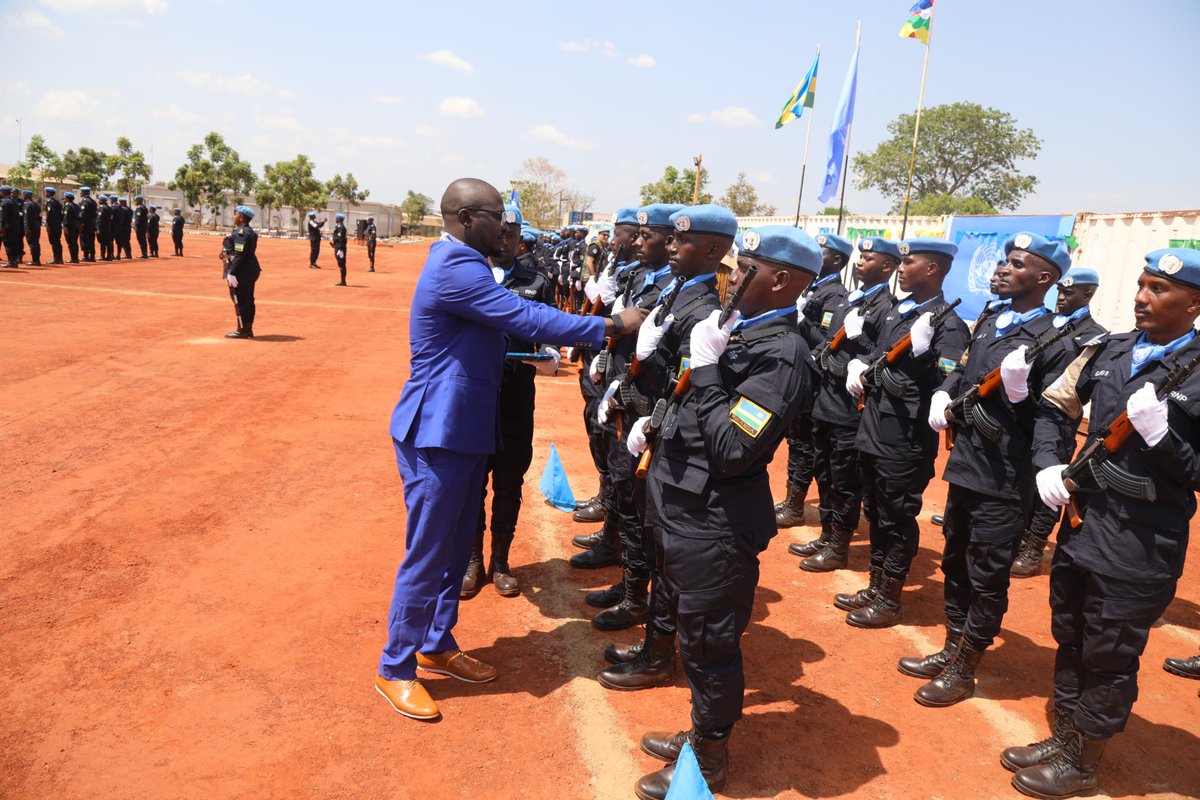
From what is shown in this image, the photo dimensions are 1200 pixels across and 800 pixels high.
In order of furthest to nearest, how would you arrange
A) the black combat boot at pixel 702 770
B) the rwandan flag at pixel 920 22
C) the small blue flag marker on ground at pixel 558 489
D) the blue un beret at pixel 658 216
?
1. the rwandan flag at pixel 920 22
2. the small blue flag marker on ground at pixel 558 489
3. the blue un beret at pixel 658 216
4. the black combat boot at pixel 702 770

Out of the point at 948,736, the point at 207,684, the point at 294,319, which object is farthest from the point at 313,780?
the point at 294,319

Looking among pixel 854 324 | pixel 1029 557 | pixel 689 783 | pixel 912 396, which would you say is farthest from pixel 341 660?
pixel 1029 557

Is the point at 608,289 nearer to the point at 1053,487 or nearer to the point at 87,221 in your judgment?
the point at 1053,487

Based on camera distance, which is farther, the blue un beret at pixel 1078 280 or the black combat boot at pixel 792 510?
the black combat boot at pixel 792 510

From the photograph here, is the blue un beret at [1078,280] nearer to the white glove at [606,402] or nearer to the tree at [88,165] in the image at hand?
the white glove at [606,402]

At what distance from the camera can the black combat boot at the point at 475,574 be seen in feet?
15.9

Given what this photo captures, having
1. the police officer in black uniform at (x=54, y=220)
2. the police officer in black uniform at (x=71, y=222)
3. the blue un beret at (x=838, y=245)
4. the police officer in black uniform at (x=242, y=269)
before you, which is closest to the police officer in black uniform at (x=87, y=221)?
the police officer in black uniform at (x=71, y=222)

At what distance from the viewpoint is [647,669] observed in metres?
3.97

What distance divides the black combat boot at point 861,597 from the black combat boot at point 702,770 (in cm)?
220

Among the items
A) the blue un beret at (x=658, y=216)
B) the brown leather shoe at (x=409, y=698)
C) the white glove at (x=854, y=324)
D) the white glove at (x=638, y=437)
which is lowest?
the brown leather shoe at (x=409, y=698)

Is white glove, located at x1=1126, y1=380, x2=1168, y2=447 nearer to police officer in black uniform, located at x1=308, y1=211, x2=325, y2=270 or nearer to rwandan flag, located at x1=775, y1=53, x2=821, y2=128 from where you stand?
rwandan flag, located at x1=775, y1=53, x2=821, y2=128

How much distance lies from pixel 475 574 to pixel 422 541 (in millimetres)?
1367

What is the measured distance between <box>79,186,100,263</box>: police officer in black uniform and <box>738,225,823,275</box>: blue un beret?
24755 mm

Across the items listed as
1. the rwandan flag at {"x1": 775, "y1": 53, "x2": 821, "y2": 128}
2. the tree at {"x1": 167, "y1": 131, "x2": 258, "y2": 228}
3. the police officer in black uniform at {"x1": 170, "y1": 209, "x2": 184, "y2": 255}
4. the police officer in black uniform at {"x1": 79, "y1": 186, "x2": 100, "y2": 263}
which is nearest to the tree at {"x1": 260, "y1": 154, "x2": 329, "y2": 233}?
the tree at {"x1": 167, "y1": 131, "x2": 258, "y2": 228}
